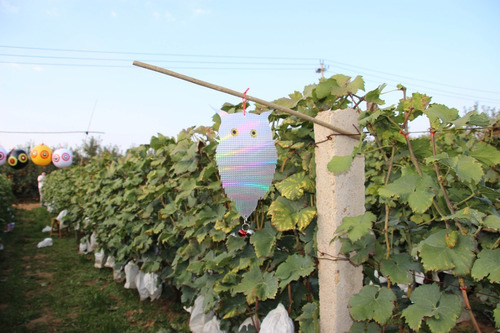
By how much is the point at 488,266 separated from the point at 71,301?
5170mm

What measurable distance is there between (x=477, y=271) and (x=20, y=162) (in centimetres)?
1549

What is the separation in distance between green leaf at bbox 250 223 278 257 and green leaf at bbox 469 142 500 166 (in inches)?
41.8

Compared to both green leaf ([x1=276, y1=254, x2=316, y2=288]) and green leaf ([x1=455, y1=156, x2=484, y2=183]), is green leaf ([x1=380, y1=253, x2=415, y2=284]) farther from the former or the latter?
green leaf ([x1=455, y1=156, x2=484, y2=183])

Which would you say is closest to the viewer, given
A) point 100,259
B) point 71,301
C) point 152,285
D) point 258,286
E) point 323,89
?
point 323,89

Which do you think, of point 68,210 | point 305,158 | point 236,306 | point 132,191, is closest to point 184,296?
point 236,306

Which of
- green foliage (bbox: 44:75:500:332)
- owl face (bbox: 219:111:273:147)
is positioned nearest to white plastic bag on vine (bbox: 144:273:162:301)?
green foliage (bbox: 44:75:500:332)

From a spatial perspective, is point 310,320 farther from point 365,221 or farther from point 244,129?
point 244,129

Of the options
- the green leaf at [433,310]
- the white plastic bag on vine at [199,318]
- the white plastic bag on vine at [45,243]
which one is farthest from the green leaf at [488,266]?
the white plastic bag on vine at [45,243]

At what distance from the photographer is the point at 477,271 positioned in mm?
1211

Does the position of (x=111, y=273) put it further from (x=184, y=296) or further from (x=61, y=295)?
(x=184, y=296)

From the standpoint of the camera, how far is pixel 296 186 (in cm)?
183

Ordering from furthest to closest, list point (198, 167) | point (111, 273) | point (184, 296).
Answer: point (111, 273)
point (184, 296)
point (198, 167)

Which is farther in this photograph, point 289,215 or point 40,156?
point 40,156

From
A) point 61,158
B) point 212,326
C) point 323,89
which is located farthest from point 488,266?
point 61,158
